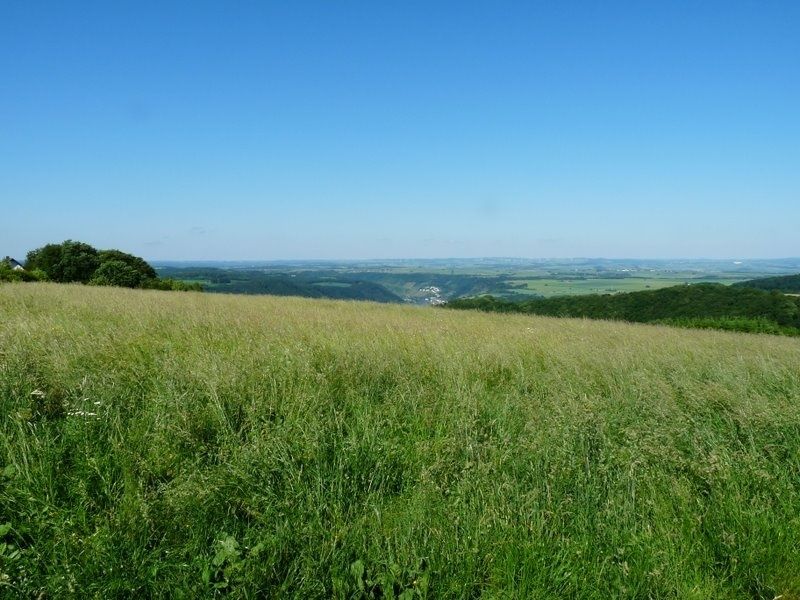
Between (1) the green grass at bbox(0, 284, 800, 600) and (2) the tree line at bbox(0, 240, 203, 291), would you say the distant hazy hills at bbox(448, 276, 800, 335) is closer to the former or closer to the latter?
(1) the green grass at bbox(0, 284, 800, 600)

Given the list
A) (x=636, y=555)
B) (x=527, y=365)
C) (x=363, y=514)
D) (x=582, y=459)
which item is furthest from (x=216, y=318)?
(x=636, y=555)

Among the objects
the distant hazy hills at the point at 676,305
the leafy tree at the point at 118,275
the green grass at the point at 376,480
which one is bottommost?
the distant hazy hills at the point at 676,305

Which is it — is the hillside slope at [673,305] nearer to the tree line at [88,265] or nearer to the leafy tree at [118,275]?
the leafy tree at [118,275]

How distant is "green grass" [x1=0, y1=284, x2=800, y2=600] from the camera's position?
91.3 inches

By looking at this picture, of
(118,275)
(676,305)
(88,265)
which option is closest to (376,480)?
(676,305)

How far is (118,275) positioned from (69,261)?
30.1ft

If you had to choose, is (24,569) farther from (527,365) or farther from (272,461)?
(527,365)

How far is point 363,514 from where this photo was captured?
2.80 metres

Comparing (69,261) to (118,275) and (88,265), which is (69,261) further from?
(118,275)

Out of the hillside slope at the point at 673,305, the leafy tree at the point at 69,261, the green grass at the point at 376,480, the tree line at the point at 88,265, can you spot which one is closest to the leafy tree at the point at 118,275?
the tree line at the point at 88,265

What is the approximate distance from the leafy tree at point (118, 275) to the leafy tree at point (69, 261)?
3.91 m

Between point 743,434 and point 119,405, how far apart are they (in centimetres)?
510

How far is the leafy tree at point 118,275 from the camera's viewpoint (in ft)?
111

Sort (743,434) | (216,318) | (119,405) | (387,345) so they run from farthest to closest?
(216,318)
(387,345)
(743,434)
(119,405)
